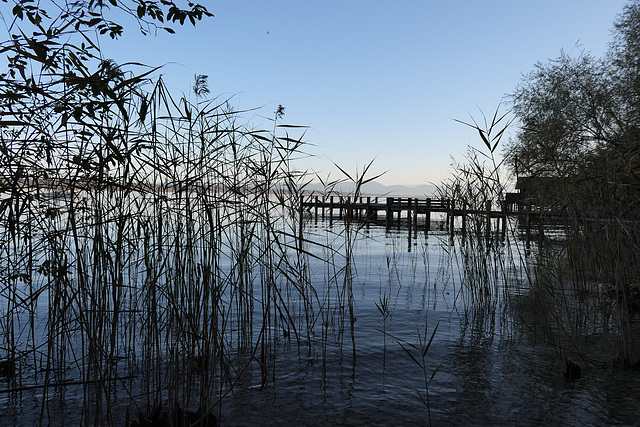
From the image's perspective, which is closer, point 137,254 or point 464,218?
point 137,254

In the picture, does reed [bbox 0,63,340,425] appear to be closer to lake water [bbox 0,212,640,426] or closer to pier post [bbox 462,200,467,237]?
lake water [bbox 0,212,640,426]

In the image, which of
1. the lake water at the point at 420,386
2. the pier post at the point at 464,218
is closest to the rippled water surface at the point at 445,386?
the lake water at the point at 420,386

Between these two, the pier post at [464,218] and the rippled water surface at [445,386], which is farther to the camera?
the pier post at [464,218]

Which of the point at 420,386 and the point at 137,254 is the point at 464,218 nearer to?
the point at 420,386

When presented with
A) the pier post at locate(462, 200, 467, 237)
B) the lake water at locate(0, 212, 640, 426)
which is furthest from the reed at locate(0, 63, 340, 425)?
the pier post at locate(462, 200, 467, 237)

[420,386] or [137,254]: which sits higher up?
[137,254]

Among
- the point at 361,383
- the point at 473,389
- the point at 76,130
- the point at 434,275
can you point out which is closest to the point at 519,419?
the point at 473,389

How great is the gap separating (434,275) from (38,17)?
316 inches

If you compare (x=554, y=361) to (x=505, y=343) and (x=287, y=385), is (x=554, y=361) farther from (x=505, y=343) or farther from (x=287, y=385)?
(x=287, y=385)

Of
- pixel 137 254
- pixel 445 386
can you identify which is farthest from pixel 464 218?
pixel 137 254

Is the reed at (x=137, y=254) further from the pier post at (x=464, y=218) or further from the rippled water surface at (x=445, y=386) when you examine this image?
the pier post at (x=464, y=218)

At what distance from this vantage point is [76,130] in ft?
8.80

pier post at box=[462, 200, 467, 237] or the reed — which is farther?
pier post at box=[462, 200, 467, 237]

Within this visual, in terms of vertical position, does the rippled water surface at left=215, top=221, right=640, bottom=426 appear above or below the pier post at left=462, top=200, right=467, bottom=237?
below
